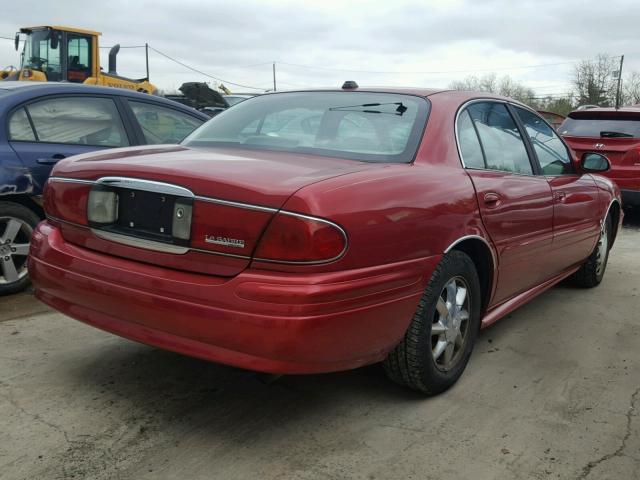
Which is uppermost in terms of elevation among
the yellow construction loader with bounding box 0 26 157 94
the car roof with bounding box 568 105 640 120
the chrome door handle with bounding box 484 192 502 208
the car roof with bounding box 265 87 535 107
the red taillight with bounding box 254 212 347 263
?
the yellow construction loader with bounding box 0 26 157 94

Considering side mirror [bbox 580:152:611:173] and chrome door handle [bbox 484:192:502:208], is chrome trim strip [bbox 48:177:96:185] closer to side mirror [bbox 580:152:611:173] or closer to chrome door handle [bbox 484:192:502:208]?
chrome door handle [bbox 484:192:502:208]

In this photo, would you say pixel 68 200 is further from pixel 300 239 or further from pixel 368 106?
pixel 368 106

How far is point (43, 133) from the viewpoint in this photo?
463 centimetres

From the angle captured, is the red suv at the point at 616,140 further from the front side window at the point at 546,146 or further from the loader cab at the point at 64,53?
the loader cab at the point at 64,53

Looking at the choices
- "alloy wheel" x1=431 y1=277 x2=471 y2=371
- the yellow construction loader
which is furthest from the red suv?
the yellow construction loader

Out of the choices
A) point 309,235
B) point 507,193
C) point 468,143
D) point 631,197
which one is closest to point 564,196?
point 507,193

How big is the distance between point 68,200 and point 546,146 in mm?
→ 3095

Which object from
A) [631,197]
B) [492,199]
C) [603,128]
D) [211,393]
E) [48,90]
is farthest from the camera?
[603,128]

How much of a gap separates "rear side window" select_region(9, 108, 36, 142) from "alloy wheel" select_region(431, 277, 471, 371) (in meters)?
3.19

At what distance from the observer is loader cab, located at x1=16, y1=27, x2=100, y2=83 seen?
14.3 meters

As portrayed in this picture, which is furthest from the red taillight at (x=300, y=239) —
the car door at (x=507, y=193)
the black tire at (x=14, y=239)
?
the black tire at (x=14, y=239)

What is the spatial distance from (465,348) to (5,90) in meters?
3.73

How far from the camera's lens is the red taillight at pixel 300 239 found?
2295 millimetres

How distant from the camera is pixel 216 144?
3350 millimetres
